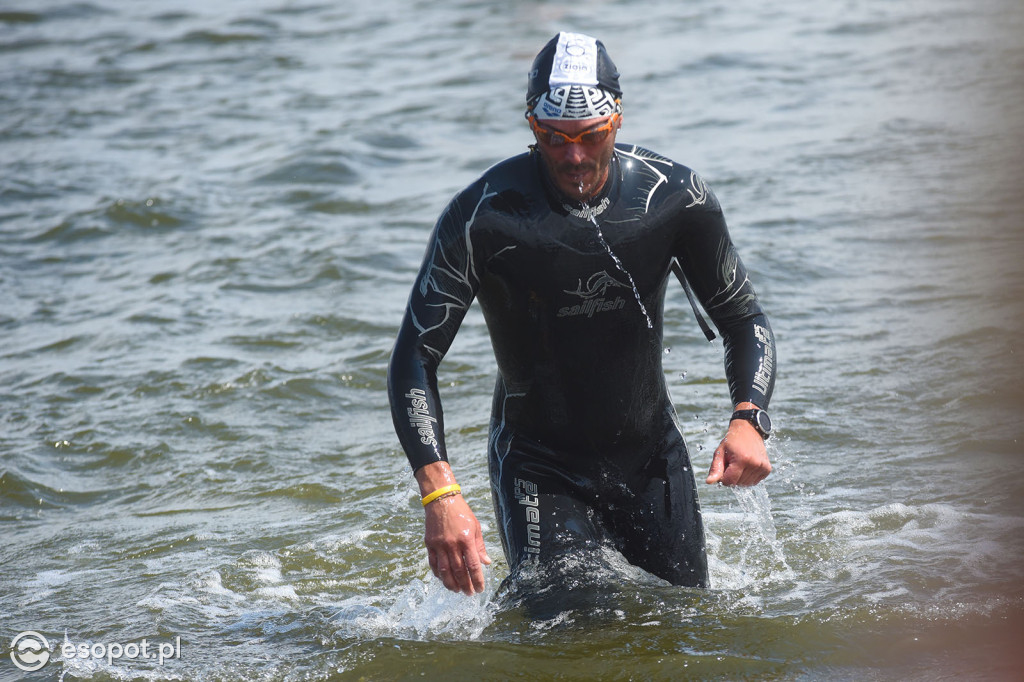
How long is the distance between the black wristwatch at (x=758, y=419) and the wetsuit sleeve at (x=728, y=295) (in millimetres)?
60

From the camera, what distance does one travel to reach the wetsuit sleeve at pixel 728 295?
411 cm

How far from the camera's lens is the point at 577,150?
12.8 ft

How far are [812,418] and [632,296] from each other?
9.72 ft

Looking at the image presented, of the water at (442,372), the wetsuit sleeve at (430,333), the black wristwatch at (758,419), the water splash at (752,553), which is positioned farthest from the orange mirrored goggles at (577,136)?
the water splash at (752,553)

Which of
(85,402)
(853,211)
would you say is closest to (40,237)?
(85,402)

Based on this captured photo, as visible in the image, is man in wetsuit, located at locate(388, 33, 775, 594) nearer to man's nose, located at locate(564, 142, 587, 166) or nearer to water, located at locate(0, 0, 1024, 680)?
man's nose, located at locate(564, 142, 587, 166)

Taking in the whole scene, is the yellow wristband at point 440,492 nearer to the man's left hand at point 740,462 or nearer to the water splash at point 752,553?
the man's left hand at point 740,462

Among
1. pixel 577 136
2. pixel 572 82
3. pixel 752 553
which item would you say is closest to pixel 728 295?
pixel 577 136

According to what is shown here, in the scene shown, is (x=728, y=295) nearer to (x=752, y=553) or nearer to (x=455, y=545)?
(x=455, y=545)

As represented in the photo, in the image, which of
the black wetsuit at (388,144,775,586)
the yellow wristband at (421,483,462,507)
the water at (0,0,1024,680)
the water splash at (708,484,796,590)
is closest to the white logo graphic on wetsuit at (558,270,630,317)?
the black wetsuit at (388,144,775,586)

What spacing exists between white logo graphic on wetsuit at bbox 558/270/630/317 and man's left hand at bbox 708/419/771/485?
611mm

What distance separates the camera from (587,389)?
4.25m

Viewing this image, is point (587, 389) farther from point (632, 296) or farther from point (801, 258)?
point (801, 258)

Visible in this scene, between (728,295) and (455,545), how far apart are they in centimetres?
131
